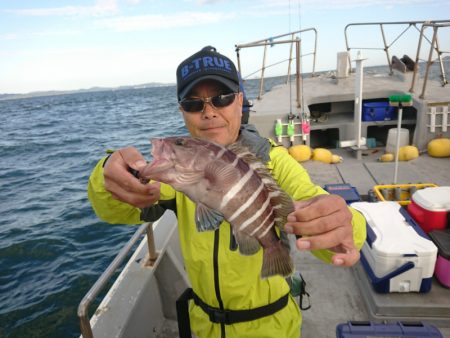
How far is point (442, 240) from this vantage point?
Answer: 13.0 ft

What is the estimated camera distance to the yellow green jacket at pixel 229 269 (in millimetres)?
2334

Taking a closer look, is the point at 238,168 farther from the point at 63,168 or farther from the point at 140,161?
the point at 63,168

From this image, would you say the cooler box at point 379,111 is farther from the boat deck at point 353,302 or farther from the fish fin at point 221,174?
the fish fin at point 221,174

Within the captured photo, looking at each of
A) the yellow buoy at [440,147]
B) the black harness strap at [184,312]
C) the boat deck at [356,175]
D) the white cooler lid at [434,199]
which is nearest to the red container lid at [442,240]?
the white cooler lid at [434,199]

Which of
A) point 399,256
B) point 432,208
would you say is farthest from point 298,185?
point 432,208

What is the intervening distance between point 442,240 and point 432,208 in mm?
481

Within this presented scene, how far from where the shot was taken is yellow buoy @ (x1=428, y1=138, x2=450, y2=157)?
341 inches

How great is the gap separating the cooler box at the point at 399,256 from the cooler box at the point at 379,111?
23.6ft

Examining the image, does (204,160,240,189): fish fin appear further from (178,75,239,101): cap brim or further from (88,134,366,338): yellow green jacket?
(178,75,239,101): cap brim

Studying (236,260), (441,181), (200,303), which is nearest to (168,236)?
(200,303)

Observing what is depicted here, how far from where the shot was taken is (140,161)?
1757 mm

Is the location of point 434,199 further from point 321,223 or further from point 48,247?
point 48,247

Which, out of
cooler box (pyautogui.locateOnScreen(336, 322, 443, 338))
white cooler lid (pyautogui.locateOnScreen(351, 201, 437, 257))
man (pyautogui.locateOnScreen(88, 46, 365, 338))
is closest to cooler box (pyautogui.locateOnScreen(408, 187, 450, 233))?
white cooler lid (pyautogui.locateOnScreen(351, 201, 437, 257))

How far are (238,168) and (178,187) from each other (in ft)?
1.16
